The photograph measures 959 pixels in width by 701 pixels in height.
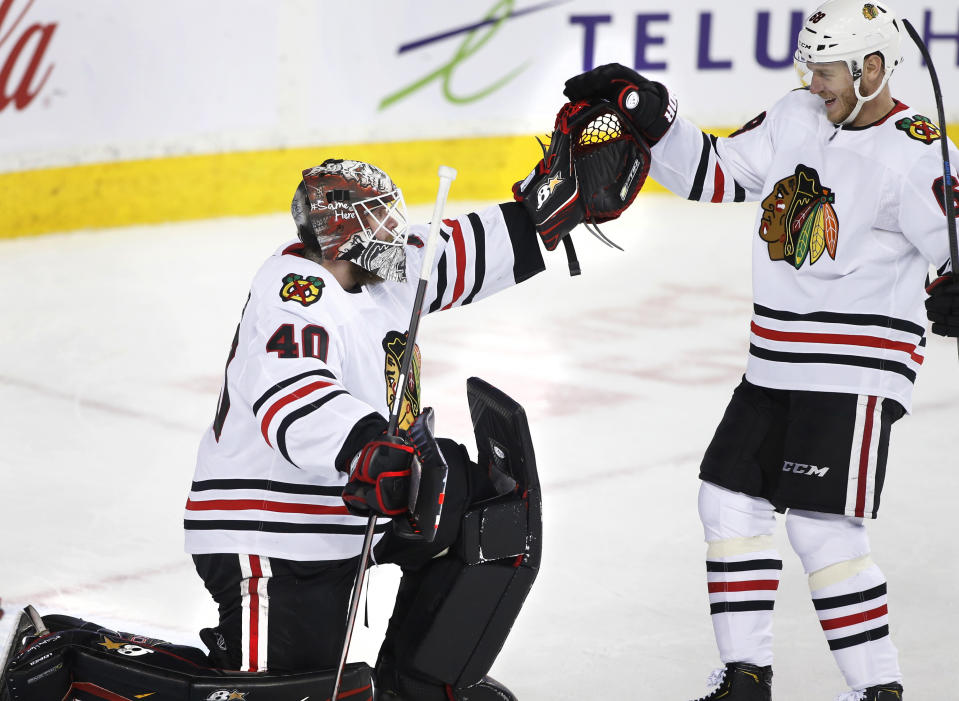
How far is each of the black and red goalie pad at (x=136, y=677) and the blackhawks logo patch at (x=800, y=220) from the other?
3.02 ft

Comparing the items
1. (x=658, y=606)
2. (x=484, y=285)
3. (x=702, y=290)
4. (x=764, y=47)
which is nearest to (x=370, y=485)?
(x=484, y=285)

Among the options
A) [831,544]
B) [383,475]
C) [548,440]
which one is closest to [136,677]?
[383,475]

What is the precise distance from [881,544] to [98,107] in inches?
163

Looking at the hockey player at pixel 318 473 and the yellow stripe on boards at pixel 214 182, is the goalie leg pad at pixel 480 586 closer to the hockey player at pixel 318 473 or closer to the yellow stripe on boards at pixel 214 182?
the hockey player at pixel 318 473

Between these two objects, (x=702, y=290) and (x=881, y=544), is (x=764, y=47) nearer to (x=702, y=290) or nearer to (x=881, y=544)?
(x=702, y=290)

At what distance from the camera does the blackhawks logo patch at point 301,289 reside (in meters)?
1.98

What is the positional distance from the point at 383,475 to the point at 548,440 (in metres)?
2.07

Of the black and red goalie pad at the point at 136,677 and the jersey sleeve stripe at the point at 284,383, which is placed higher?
the jersey sleeve stripe at the point at 284,383

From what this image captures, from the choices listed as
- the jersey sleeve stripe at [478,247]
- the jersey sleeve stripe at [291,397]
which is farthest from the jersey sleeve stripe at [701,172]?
the jersey sleeve stripe at [291,397]

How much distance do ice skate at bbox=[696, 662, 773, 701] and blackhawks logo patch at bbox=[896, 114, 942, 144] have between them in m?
0.87

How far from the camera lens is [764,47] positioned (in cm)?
740

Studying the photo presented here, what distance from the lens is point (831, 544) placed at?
2.25m

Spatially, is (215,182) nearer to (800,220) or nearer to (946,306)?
(800,220)

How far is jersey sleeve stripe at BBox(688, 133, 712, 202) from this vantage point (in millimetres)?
2439
